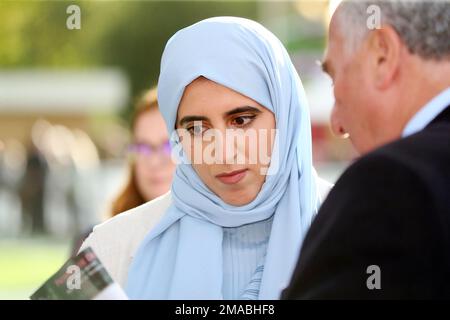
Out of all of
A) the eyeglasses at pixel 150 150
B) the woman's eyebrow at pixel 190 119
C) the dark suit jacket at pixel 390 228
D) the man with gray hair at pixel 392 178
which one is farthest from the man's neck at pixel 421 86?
the eyeglasses at pixel 150 150

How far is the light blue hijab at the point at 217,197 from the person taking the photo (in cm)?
322

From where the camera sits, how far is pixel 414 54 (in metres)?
2.47

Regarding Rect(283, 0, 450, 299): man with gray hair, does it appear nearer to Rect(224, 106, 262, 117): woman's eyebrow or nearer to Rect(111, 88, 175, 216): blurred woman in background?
Rect(224, 106, 262, 117): woman's eyebrow

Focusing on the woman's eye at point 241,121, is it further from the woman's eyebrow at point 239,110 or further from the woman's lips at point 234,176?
the woman's lips at point 234,176

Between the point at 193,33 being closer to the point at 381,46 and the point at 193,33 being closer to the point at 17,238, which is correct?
the point at 381,46

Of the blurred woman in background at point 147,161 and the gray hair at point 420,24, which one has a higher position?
the blurred woman in background at point 147,161

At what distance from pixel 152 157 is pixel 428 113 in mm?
3169

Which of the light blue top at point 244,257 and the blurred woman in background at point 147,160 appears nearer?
the light blue top at point 244,257

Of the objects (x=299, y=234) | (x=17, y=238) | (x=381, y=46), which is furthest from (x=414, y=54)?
(x=17, y=238)

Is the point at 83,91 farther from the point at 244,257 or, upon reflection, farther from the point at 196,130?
the point at 244,257

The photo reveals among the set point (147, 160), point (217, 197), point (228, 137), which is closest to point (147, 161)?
point (147, 160)

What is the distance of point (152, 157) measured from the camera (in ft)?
18.0

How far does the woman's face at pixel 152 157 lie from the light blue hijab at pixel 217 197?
75.0 inches
